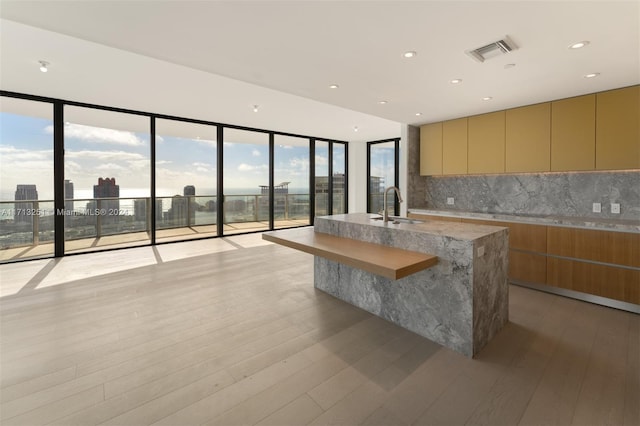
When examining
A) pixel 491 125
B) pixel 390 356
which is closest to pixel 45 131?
pixel 390 356

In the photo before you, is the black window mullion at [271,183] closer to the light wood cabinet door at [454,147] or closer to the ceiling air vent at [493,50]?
the light wood cabinet door at [454,147]

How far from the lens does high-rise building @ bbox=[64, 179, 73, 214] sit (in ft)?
16.9

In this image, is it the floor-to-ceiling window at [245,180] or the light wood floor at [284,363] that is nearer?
the light wood floor at [284,363]

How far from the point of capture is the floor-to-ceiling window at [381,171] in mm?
8453

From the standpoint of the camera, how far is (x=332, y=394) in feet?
5.90

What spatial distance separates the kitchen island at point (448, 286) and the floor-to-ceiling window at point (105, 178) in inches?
207

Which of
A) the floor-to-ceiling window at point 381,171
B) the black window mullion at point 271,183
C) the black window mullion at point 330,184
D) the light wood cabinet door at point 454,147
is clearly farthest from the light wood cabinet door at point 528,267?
the black window mullion at point 330,184

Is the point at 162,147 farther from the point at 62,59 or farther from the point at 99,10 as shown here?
the point at 99,10

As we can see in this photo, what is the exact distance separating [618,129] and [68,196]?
811cm

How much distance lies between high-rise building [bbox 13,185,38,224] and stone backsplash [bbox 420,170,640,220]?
667 cm

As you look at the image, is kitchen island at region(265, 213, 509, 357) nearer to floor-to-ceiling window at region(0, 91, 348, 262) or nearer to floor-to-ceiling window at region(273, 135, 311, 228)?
floor-to-ceiling window at region(0, 91, 348, 262)

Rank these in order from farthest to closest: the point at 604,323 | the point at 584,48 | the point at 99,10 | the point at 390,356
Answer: the point at 604,323 → the point at 584,48 → the point at 390,356 → the point at 99,10

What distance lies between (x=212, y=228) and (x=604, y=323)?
24.9 ft

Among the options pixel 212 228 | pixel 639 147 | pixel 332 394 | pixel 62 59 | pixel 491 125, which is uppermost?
pixel 62 59
